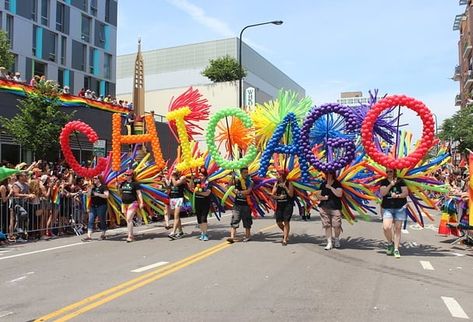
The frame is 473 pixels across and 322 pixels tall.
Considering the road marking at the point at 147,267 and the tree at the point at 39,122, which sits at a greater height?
the tree at the point at 39,122

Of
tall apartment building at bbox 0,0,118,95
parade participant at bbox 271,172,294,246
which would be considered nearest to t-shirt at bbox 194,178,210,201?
parade participant at bbox 271,172,294,246

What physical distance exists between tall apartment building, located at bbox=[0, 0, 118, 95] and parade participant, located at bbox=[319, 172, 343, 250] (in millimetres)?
31958

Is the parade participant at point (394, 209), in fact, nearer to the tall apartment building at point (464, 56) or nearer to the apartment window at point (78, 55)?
the apartment window at point (78, 55)

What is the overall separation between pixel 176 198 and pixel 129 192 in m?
1.19

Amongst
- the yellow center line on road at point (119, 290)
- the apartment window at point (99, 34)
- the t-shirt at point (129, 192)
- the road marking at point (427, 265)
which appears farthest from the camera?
the apartment window at point (99, 34)

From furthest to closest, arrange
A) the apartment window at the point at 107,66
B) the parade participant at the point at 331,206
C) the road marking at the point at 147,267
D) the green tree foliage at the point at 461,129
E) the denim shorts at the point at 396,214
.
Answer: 1. the apartment window at the point at 107,66
2. the green tree foliage at the point at 461,129
3. the parade participant at the point at 331,206
4. the denim shorts at the point at 396,214
5. the road marking at the point at 147,267

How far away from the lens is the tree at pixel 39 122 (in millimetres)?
19828

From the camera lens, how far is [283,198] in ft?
38.4

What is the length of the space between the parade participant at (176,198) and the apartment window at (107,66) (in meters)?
36.1

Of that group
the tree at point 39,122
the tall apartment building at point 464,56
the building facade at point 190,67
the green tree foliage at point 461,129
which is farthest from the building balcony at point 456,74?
the tree at point 39,122

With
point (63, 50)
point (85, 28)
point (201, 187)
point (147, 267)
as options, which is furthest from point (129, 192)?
point (85, 28)

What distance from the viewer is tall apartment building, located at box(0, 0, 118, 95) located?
37.7 metres

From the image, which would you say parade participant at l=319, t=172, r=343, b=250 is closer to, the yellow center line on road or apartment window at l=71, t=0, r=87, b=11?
the yellow center line on road

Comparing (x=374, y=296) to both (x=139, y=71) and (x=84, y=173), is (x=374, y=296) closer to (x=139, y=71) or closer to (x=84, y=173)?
(x=84, y=173)
